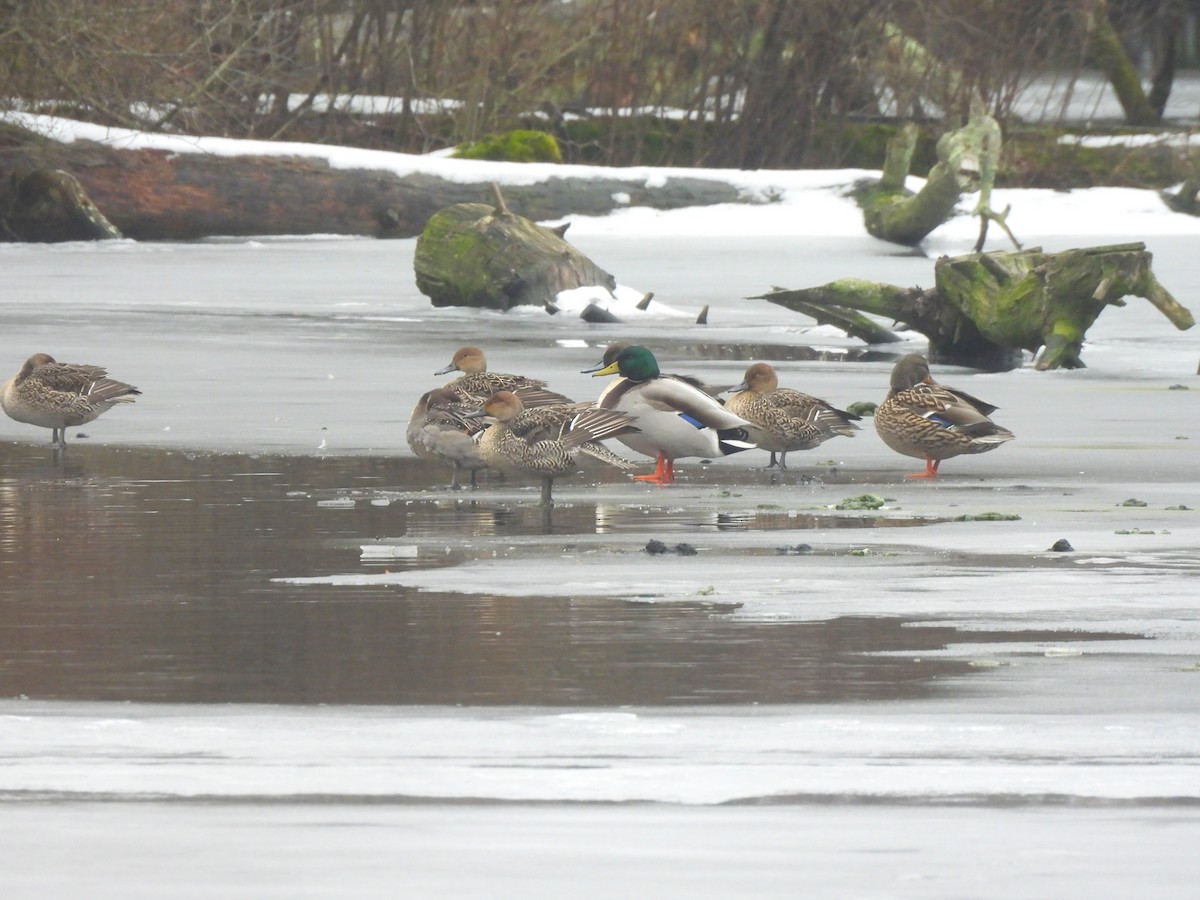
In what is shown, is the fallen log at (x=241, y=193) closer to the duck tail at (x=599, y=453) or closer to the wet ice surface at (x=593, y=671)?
the wet ice surface at (x=593, y=671)

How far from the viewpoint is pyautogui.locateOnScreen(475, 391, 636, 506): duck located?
357 inches

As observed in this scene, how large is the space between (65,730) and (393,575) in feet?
7.23

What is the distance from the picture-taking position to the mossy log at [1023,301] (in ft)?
46.7

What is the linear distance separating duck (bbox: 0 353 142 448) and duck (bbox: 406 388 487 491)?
6.49 ft

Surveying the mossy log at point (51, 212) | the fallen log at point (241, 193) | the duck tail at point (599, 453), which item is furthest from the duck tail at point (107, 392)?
the fallen log at point (241, 193)

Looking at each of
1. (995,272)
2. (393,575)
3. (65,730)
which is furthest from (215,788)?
(995,272)

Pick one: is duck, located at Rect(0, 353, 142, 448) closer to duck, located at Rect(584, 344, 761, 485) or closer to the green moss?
duck, located at Rect(584, 344, 761, 485)

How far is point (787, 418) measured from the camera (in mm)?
10172

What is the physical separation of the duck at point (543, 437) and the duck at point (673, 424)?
0.82 feet

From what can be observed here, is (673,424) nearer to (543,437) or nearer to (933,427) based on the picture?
(543,437)

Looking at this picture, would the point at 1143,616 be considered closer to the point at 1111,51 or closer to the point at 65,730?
the point at 65,730

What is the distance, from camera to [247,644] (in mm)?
5887

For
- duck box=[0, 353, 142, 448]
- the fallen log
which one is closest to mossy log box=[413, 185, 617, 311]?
the fallen log

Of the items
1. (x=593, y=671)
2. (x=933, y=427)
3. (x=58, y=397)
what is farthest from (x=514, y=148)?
(x=593, y=671)
